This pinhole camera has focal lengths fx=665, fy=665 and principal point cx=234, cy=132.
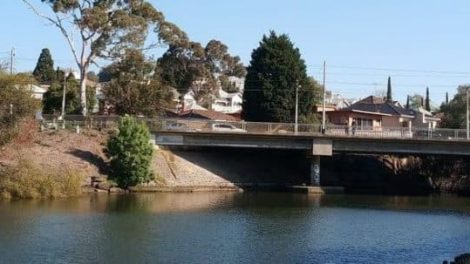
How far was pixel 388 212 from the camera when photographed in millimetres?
56844

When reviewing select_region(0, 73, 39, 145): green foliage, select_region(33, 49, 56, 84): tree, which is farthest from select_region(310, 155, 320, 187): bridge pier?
select_region(33, 49, 56, 84): tree

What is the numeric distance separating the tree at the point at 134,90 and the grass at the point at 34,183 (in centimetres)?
3043

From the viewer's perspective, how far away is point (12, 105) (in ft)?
200

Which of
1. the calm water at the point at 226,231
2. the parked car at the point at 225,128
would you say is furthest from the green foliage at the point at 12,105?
the parked car at the point at 225,128

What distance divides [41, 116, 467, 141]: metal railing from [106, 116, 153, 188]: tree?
826cm

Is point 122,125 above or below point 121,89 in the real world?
below

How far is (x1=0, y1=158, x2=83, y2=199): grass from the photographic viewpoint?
57.2 m

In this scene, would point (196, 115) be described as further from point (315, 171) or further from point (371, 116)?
point (315, 171)

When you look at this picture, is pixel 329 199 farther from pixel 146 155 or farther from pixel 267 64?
pixel 267 64

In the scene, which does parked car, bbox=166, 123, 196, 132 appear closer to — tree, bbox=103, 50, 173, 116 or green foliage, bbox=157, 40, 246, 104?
tree, bbox=103, 50, 173, 116

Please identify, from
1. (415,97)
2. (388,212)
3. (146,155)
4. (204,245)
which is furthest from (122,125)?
(415,97)

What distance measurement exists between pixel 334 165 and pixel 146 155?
30.3 m

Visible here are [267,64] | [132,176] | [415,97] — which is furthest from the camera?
[415,97]

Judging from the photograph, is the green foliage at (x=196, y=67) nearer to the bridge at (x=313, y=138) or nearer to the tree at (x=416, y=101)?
the bridge at (x=313, y=138)
